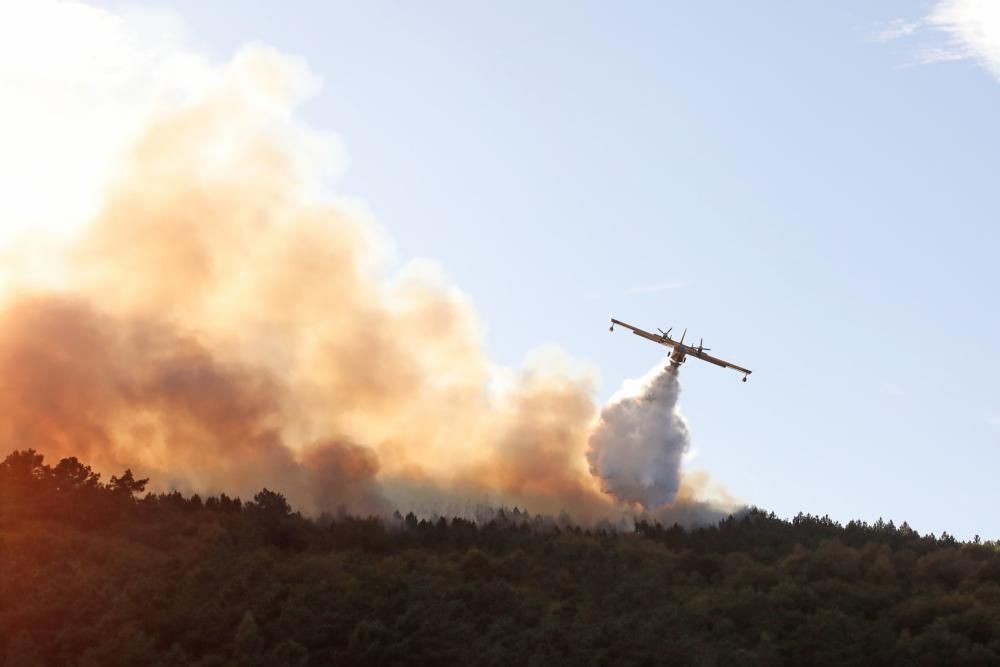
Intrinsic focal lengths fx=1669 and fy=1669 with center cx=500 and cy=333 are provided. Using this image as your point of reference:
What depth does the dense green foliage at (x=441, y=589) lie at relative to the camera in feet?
340

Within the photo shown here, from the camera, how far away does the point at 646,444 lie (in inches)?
6496

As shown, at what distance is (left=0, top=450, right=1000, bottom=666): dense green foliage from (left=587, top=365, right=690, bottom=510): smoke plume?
5234 mm

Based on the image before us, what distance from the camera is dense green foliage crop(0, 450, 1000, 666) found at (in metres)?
104

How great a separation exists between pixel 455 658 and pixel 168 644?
18163 mm

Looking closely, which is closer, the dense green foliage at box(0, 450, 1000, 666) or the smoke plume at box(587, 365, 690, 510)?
the dense green foliage at box(0, 450, 1000, 666)

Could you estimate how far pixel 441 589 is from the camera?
404ft

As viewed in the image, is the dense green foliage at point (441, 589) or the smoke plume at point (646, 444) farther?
the smoke plume at point (646, 444)

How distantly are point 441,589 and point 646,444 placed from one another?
46630 mm

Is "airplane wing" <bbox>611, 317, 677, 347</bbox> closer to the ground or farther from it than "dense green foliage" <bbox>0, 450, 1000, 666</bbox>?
farther from it

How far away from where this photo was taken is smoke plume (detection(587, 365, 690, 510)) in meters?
163

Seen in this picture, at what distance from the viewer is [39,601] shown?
102 metres

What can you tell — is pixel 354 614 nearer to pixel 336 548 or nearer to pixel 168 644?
pixel 168 644

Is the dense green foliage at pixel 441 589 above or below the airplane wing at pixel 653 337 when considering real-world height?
below

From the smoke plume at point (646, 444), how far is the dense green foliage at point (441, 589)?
523cm
